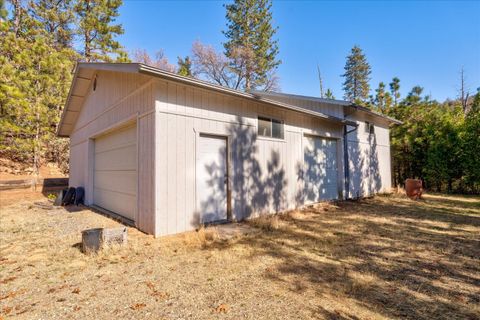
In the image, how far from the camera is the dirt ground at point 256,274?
2.53m

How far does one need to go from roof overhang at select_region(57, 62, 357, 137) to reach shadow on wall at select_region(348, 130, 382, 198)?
151 cm

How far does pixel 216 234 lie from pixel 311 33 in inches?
563

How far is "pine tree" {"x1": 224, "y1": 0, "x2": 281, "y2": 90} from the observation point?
1994 centimetres

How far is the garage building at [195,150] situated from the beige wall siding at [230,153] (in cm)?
2

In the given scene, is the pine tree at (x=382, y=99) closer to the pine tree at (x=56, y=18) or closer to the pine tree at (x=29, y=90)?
the pine tree at (x=29, y=90)

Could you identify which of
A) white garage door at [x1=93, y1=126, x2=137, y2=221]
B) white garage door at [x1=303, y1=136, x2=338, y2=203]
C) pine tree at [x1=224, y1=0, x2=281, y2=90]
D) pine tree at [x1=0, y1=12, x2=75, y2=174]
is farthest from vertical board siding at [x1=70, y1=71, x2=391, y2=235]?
pine tree at [x1=224, y1=0, x2=281, y2=90]

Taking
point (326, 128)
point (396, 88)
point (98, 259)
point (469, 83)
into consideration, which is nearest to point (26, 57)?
point (98, 259)

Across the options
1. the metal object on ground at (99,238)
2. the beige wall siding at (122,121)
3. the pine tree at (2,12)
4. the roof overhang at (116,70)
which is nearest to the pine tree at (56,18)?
the pine tree at (2,12)

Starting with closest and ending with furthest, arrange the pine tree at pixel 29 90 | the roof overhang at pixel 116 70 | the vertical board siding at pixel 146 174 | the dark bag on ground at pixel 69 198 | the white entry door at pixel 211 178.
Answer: the roof overhang at pixel 116 70
the vertical board siding at pixel 146 174
the white entry door at pixel 211 178
the dark bag on ground at pixel 69 198
the pine tree at pixel 29 90

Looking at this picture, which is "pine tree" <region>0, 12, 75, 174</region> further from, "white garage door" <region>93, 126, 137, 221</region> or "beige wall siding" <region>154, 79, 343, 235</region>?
"beige wall siding" <region>154, 79, 343, 235</region>

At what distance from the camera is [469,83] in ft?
77.6

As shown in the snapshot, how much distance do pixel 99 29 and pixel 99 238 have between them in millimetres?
18320

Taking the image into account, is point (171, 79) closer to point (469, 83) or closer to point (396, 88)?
point (396, 88)

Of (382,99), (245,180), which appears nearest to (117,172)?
(245,180)
